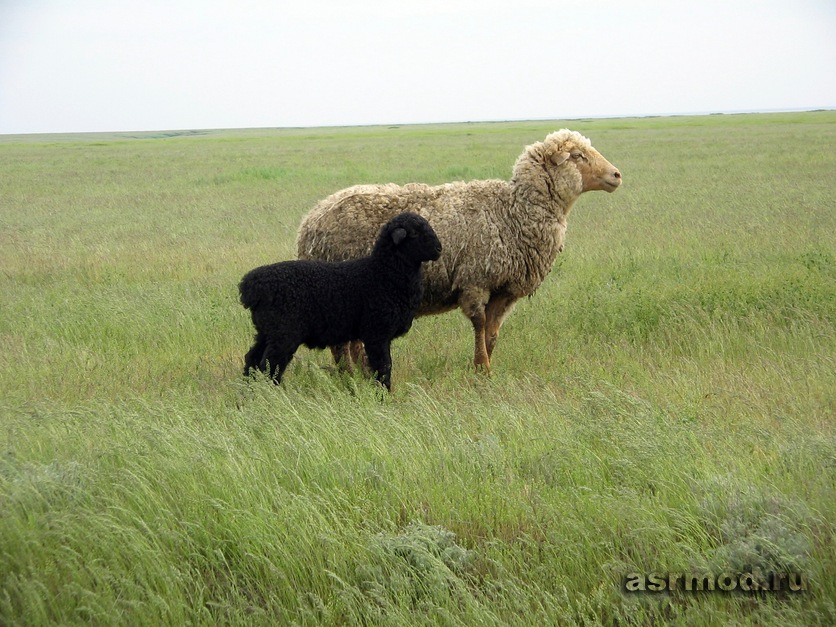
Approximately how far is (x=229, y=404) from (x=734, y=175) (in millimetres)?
23636

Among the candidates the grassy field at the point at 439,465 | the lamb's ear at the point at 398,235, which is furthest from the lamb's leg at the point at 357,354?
the lamb's ear at the point at 398,235

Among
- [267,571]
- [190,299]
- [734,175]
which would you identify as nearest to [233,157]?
[734,175]

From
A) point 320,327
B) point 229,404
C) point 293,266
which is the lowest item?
point 229,404

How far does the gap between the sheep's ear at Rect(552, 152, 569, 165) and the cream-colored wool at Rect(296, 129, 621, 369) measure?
11 millimetres

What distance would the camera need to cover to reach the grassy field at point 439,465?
140 inches

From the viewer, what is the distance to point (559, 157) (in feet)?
27.5

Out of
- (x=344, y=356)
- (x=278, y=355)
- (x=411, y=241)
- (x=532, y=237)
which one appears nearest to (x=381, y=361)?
(x=278, y=355)

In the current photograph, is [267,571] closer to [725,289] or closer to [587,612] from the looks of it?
[587,612]

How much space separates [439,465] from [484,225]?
13.1 ft

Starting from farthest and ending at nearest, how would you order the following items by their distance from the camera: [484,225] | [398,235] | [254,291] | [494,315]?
[494,315] → [484,225] → [398,235] → [254,291]

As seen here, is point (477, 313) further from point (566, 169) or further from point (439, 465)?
point (439, 465)

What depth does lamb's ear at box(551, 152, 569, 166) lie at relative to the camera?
8.35 m

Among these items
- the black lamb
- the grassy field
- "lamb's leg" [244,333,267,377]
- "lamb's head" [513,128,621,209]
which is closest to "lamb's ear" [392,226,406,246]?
the black lamb

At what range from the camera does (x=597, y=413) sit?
557 cm
